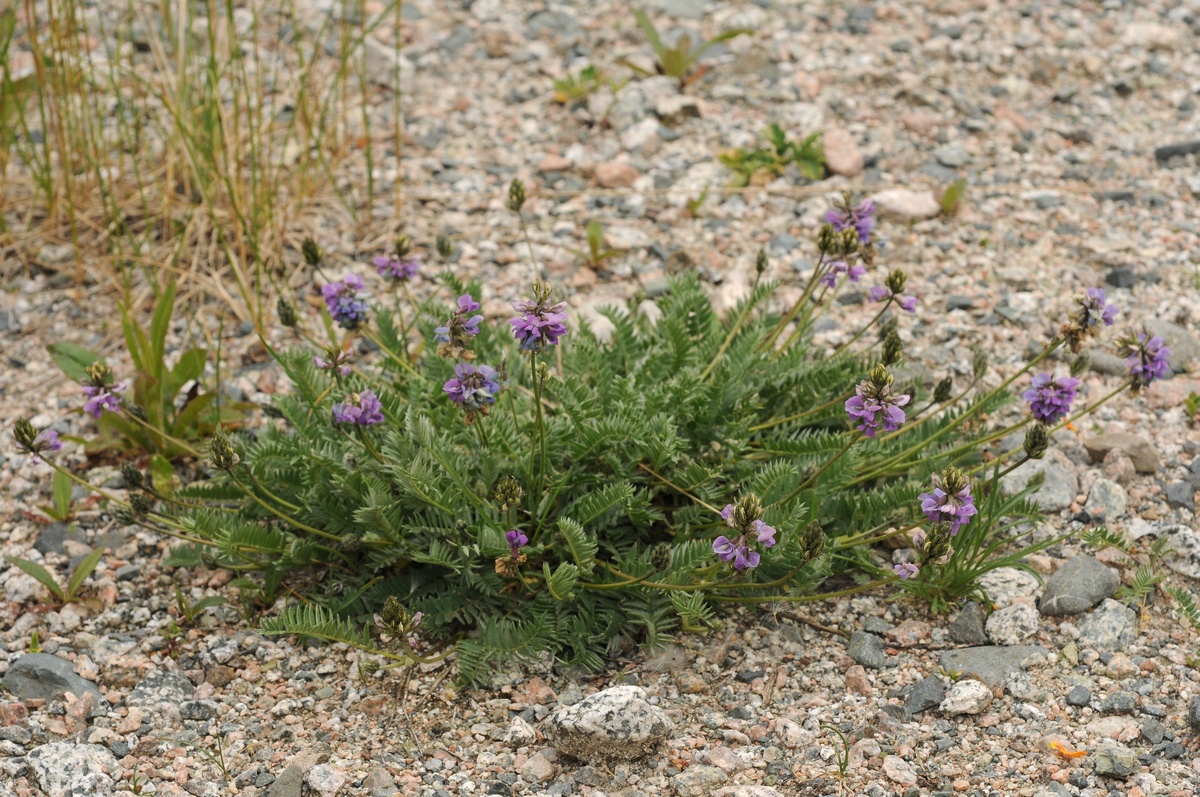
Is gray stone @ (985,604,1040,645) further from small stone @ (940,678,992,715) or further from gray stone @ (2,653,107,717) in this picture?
gray stone @ (2,653,107,717)

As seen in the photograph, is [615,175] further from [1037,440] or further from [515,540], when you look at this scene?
[1037,440]

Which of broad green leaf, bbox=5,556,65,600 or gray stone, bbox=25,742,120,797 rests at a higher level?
broad green leaf, bbox=5,556,65,600

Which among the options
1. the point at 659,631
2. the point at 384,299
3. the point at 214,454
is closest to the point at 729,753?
the point at 659,631

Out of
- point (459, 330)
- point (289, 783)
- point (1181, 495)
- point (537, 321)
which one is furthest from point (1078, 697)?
point (289, 783)

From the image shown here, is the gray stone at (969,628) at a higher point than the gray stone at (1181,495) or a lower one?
lower

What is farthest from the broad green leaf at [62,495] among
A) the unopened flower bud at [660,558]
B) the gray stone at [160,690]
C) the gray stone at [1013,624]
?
the gray stone at [1013,624]

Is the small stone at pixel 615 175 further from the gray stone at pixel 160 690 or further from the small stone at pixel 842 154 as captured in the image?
the gray stone at pixel 160 690

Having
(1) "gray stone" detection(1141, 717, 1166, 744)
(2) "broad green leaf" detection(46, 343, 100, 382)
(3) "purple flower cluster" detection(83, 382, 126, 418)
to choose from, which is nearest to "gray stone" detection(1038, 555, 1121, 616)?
(1) "gray stone" detection(1141, 717, 1166, 744)
